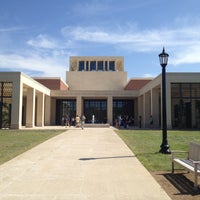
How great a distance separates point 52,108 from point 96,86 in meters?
10.3

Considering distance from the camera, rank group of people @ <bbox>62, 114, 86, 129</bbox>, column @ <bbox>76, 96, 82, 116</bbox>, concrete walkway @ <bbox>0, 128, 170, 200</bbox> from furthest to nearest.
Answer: column @ <bbox>76, 96, 82, 116</bbox>
group of people @ <bbox>62, 114, 86, 129</bbox>
concrete walkway @ <bbox>0, 128, 170, 200</bbox>

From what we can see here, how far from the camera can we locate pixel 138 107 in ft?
136

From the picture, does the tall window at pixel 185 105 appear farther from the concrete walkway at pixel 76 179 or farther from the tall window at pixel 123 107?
the concrete walkway at pixel 76 179

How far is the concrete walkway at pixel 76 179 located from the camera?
206 inches

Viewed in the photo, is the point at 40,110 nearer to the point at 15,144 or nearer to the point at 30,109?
the point at 30,109

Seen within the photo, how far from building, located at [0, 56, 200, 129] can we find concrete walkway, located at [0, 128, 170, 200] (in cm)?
1998

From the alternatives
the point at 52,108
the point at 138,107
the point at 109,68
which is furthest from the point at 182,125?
the point at 109,68

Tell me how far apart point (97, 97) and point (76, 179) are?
36.2 meters

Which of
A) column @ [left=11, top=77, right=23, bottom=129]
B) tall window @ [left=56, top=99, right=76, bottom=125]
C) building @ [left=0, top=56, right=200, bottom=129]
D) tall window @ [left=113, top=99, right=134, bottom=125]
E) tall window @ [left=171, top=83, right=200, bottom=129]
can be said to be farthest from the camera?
tall window @ [left=113, top=99, right=134, bottom=125]

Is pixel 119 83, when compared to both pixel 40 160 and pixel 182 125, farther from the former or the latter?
pixel 40 160

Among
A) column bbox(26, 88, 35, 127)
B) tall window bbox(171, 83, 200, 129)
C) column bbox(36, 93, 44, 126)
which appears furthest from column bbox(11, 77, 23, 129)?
tall window bbox(171, 83, 200, 129)

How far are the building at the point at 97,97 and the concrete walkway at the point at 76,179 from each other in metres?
20.0

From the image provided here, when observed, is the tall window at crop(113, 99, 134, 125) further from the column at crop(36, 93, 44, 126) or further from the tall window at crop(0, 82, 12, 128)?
the tall window at crop(0, 82, 12, 128)

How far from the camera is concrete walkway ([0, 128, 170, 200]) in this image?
5234mm
